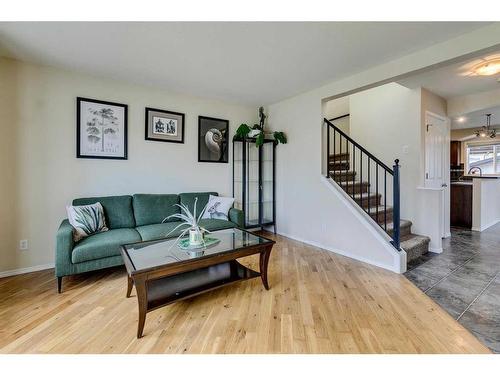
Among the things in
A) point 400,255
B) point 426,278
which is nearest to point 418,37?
point 400,255

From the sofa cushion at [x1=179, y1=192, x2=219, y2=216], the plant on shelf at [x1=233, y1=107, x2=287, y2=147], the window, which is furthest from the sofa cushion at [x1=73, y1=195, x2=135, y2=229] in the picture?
the window

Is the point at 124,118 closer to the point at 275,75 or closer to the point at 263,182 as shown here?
the point at 275,75

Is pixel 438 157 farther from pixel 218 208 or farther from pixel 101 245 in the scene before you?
pixel 101 245

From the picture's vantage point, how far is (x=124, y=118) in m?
3.15

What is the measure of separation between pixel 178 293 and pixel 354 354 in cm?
124

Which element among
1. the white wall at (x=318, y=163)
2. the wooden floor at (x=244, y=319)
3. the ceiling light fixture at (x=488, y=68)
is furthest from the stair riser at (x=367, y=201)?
the ceiling light fixture at (x=488, y=68)

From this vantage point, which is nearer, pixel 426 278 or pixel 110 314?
pixel 110 314

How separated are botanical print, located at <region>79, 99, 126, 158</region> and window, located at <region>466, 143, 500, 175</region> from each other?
8526 millimetres

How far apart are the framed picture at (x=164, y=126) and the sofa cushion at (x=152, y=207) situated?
855mm

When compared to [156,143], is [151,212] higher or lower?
lower

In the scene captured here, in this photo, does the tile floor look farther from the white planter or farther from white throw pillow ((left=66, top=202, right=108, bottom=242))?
white throw pillow ((left=66, top=202, right=108, bottom=242))

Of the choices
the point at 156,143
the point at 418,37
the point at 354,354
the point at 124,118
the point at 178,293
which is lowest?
the point at 354,354

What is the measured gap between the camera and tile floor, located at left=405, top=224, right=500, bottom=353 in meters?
1.72

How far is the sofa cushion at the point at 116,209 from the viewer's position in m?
2.79
